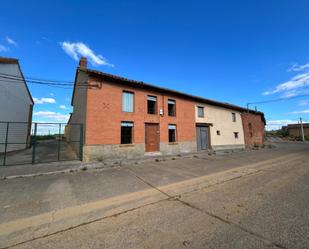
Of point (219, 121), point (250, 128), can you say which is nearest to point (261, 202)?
point (219, 121)

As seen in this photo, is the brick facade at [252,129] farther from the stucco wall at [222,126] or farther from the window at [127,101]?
the window at [127,101]

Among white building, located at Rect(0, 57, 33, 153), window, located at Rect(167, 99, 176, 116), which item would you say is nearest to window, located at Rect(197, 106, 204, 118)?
window, located at Rect(167, 99, 176, 116)

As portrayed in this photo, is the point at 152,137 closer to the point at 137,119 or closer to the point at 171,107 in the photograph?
the point at 137,119

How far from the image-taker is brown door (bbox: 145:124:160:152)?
13.3 m

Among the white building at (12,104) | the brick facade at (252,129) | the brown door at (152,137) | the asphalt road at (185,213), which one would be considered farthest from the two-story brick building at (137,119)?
the brick facade at (252,129)

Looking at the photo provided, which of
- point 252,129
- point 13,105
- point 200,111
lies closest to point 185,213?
point 200,111

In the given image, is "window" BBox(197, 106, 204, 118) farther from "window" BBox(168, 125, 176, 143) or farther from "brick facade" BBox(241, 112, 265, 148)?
"brick facade" BBox(241, 112, 265, 148)

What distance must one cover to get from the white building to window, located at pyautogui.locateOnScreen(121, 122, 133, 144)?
6964 mm

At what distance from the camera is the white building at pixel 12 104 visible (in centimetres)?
1284

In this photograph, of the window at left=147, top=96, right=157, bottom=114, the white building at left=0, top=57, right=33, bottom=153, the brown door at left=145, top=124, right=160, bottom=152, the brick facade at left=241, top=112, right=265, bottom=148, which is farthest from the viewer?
the brick facade at left=241, top=112, right=265, bottom=148

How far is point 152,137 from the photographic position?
13617 millimetres

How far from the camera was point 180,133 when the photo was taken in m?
15.4

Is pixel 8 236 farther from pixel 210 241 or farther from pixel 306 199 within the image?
pixel 306 199

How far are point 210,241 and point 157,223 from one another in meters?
1.10
